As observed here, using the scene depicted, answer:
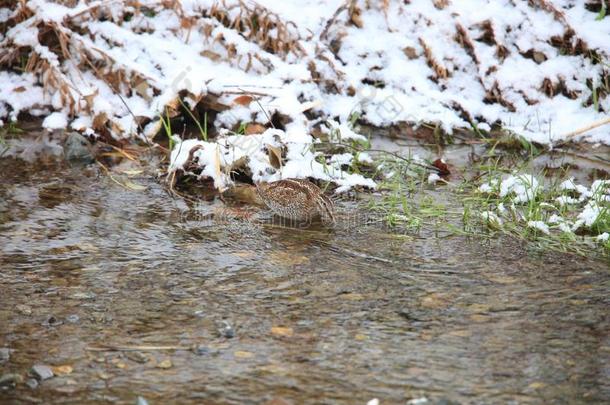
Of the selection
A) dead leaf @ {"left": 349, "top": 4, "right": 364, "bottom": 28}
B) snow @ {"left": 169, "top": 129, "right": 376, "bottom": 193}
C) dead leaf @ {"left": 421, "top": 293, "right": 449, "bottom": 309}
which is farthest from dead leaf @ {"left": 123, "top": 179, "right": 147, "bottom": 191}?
dead leaf @ {"left": 349, "top": 4, "right": 364, "bottom": 28}

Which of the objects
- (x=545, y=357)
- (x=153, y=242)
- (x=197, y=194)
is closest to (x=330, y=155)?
(x=197, y=194)

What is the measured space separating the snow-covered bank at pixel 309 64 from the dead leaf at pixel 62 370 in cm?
377

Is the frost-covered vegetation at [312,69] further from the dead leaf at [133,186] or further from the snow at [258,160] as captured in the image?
the dead leaf at [133,186]

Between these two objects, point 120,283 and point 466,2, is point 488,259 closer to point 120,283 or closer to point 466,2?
point 120,283

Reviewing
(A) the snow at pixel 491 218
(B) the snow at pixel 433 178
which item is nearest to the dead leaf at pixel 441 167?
(B) the snow at pixel 433 178

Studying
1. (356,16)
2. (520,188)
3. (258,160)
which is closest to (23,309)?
(258,160)

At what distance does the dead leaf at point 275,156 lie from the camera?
6.65 m

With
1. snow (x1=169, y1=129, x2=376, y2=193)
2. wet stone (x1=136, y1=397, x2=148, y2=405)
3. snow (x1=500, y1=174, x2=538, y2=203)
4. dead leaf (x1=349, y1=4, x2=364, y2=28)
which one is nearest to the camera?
wet stone (x1=136, y1=397, x2=148, y2=405)

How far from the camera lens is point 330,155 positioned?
23.3 feet

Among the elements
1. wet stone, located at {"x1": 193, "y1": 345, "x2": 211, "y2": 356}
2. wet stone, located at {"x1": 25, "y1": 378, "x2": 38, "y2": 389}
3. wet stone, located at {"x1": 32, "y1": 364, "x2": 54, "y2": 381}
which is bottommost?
wet stone, located at {"x1": 25, "y1": 378, "x2": 38, "y2": 389}

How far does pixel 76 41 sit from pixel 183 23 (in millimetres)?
991

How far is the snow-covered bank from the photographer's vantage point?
7.69 metres

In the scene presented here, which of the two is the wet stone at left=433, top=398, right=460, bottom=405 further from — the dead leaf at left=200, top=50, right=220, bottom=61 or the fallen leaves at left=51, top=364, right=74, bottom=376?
the dead leaf at left=200, top=50, right=220, bottom=61

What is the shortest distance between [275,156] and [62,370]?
3.19 meters
